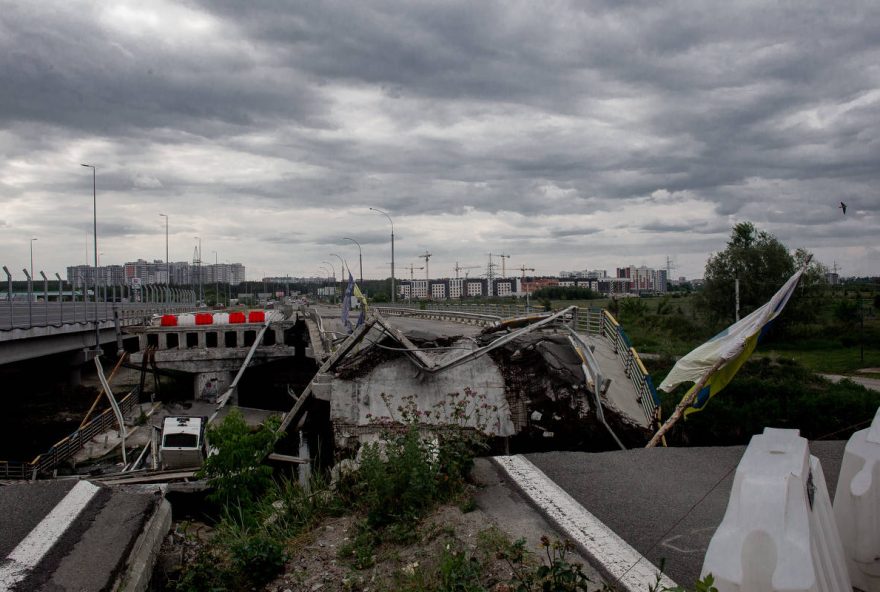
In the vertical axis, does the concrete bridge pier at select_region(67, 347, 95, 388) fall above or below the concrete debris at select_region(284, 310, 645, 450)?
below

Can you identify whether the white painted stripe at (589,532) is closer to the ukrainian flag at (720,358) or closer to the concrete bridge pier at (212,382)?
the ukrainian flag at (720,358)

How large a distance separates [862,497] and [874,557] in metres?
0.39

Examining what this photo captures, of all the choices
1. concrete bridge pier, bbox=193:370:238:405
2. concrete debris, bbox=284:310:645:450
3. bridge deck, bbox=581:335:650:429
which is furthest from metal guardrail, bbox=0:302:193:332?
bridge deck, bbox=581:335:650:429

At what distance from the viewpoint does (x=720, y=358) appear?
892 centimetres

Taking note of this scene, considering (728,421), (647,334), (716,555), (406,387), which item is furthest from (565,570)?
(647,334)

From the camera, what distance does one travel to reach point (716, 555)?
11.0 ft

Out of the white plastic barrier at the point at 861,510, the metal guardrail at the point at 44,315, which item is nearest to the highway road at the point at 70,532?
the white plastic barrier at the point at 861,510

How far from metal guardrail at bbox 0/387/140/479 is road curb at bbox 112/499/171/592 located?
556 inches

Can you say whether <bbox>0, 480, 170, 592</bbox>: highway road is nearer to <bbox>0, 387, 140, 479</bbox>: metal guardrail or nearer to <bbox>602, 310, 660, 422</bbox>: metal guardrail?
<bbox>602, 310, 660, 422</bbox>: metal guardrail

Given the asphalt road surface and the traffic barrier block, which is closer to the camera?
the asphalt road surface

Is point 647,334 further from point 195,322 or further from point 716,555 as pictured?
point 716,555

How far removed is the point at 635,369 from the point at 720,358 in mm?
5945

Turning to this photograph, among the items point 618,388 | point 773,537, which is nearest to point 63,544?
point 773,537

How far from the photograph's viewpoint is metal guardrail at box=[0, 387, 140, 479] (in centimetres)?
1944
